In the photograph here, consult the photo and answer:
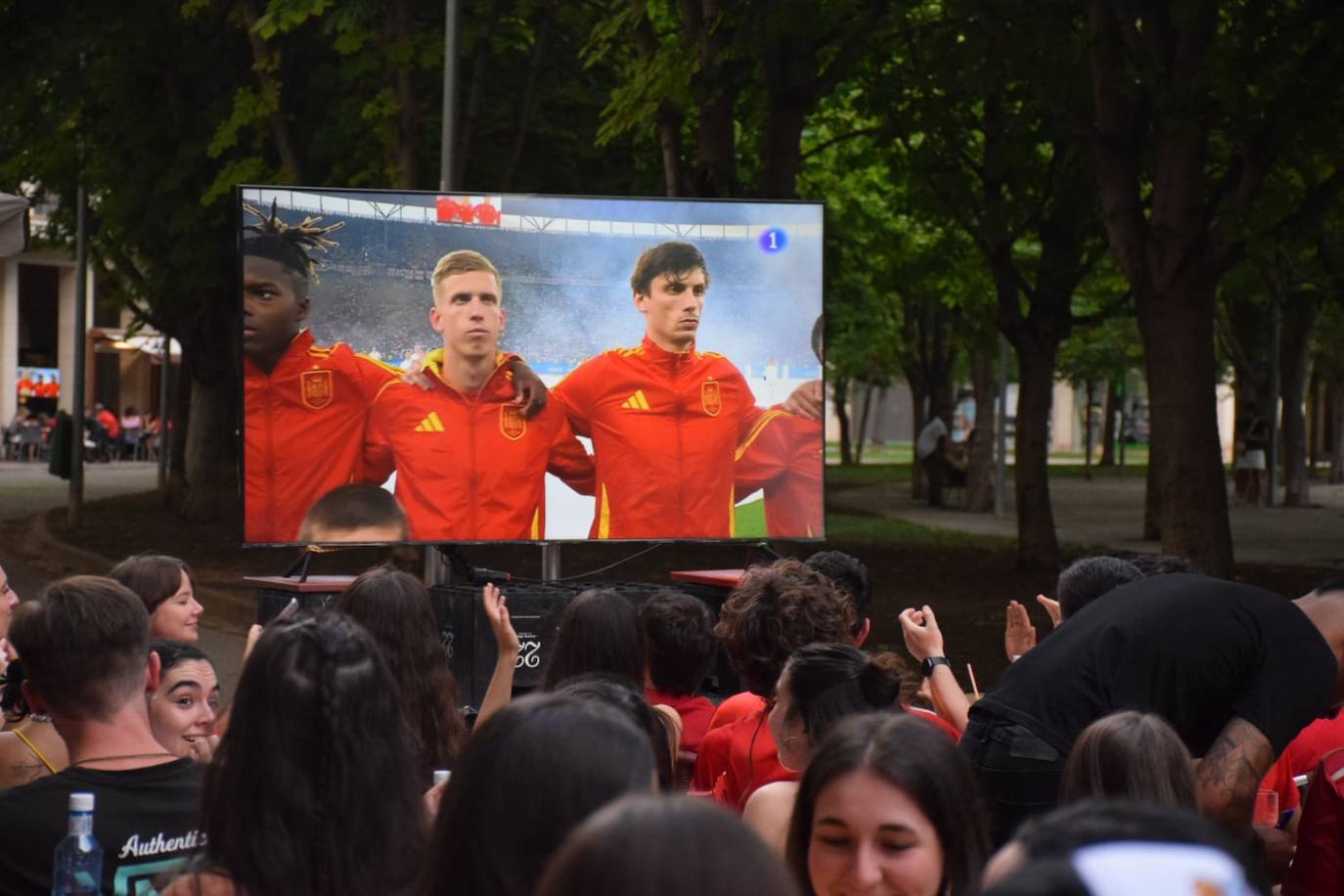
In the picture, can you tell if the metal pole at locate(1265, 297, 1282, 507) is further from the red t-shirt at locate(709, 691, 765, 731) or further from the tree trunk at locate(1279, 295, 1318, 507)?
the red t-shirt at locate(709, 691, 765, 731)

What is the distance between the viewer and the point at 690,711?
21.3ft

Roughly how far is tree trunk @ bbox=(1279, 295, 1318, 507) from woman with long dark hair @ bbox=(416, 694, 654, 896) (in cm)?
3614

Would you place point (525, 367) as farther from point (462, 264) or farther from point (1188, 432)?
point (1188, 432)

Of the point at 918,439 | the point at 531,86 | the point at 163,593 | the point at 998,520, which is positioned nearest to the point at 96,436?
the point at 918,439

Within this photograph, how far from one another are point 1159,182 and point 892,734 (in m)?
13.6

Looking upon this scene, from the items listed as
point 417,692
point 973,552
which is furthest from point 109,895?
point 973,552

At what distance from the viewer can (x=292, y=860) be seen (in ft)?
10.3

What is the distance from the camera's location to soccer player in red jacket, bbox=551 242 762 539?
11.7 metres

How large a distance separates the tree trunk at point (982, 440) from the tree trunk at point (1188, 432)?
1491cm

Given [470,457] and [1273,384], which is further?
[1273,384]

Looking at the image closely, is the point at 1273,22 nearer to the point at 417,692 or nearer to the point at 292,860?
the point at 417,692

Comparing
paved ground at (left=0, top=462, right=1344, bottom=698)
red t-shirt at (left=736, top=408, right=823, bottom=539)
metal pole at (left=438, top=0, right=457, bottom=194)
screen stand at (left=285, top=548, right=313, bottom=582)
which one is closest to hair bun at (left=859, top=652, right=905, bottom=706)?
screen stand at (left=285, top=548, right=313, bottom=582)

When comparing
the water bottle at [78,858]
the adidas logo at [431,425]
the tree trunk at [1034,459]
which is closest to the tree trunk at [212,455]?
the tree trunk at [1034,459]

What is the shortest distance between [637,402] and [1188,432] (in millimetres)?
6738
